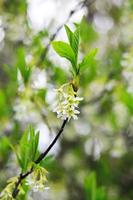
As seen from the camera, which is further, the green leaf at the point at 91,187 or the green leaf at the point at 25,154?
the green leaf at the point at 91,187

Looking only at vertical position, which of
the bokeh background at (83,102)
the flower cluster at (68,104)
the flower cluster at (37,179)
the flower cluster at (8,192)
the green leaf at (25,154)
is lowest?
the flower cluster at (8,192)

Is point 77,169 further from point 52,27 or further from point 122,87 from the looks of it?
point 52,27

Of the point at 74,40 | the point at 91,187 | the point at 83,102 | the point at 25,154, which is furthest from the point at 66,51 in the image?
the point at 83,102

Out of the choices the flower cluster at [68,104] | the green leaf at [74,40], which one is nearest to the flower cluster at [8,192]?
the flower cluster at [68,104]

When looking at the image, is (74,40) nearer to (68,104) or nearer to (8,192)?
(68,104)

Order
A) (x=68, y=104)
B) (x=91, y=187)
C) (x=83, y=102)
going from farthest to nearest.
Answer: (x=83, y=102) → (x=91, y=187) → (x=68, y=104)

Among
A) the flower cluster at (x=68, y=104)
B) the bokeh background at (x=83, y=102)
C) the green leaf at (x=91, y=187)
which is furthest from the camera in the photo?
the bokeh background at (x=83, y=102)

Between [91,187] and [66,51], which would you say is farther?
[91,187]

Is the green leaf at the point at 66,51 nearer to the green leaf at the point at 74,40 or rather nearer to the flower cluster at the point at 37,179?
the green leaf at the point at 74,40
